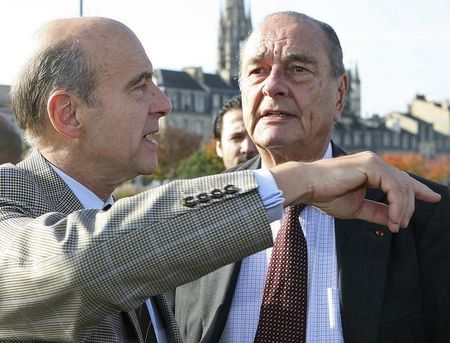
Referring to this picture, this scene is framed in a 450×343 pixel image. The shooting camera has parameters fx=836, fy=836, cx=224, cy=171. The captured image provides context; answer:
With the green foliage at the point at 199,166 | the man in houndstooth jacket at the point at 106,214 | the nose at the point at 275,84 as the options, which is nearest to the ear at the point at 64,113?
the man in houndstooth jacket at the point at 106,214

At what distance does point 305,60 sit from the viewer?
11.4ft

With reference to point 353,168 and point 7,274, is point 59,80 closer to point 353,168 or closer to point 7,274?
point 7,274

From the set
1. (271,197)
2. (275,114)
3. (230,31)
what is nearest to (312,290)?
(275,114)

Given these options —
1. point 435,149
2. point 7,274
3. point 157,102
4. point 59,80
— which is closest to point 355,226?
point 157,102

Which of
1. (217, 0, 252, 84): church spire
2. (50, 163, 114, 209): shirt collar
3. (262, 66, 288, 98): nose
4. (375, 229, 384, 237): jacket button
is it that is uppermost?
(262, 66, 288, 98): nose

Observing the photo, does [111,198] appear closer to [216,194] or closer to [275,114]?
[216,194]

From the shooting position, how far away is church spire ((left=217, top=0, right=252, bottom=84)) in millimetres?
118250

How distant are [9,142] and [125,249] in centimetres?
249

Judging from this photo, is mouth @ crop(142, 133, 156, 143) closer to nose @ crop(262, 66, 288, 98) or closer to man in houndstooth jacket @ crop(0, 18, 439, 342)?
man in houndstooth jacket @ crop(0, 18, 439, 342)

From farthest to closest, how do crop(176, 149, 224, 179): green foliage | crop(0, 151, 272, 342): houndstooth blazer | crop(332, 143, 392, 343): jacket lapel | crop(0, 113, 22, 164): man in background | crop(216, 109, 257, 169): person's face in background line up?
1. crop(176, 149, 224, 179): green foliage
2. crop(216, 109, 257, 169): person's face in background
3. crop(0, 113, 22, 164): man in background
4. crop(332, 143, 392, 343): jacket lapel
5. crop(0, 151, 272, 342): houndstooth blazer

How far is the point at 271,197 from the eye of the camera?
1.86 meters

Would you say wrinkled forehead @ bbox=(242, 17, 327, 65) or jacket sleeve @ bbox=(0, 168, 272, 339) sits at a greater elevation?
wrinkled forehead @ bbox=(242, 17, 327, 65)

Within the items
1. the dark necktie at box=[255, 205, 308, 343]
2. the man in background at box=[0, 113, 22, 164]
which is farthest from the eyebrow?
the man in background at box=[0, 113, 22, 164]

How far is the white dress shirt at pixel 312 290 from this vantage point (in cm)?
300
